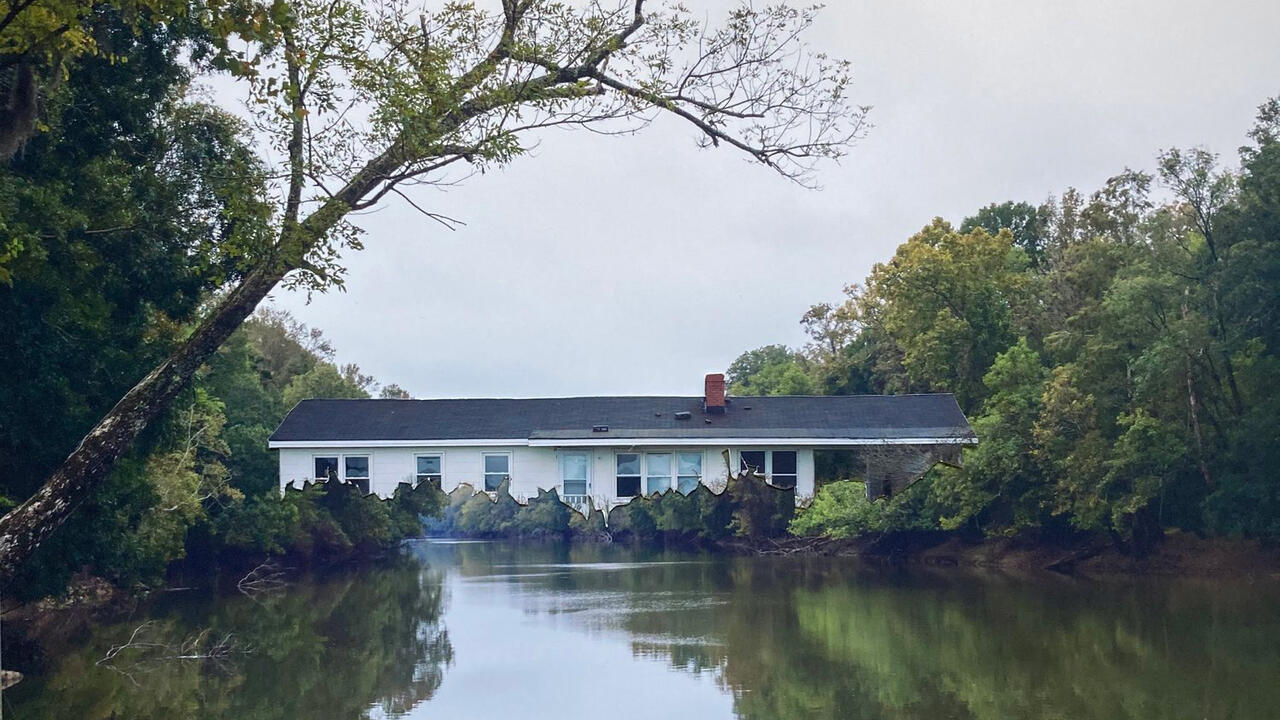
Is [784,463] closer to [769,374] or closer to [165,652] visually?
[165,652]

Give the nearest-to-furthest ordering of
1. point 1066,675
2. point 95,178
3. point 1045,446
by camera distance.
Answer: point 95,178, point 1066,675, point 1045,446

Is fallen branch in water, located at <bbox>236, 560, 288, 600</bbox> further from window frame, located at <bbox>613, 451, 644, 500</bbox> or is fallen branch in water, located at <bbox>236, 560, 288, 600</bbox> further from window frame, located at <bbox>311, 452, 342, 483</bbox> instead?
window frame, located at <bbox>613, 451, 644, 500</bbox>

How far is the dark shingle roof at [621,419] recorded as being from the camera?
30016 millimetres

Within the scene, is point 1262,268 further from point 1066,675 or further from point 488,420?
point 488,420

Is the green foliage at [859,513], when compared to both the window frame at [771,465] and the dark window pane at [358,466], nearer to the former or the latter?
the window frame at [771,465]

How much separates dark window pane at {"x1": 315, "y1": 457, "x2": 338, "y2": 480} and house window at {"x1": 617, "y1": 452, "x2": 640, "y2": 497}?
6.89 m

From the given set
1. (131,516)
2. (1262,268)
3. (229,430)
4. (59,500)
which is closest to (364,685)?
(131,516)

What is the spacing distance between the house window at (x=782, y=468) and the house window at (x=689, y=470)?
1.69m

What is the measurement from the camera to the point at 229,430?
4256cm

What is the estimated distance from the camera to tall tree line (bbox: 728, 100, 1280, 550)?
37312 mm

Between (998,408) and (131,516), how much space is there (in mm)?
31985

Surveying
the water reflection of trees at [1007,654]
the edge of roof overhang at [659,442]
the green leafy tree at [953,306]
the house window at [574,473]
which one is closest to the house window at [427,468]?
the edge of roof overhang at [659,442]

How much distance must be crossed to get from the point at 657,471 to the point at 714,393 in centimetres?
346

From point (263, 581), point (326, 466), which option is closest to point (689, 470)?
point (326, 466)
